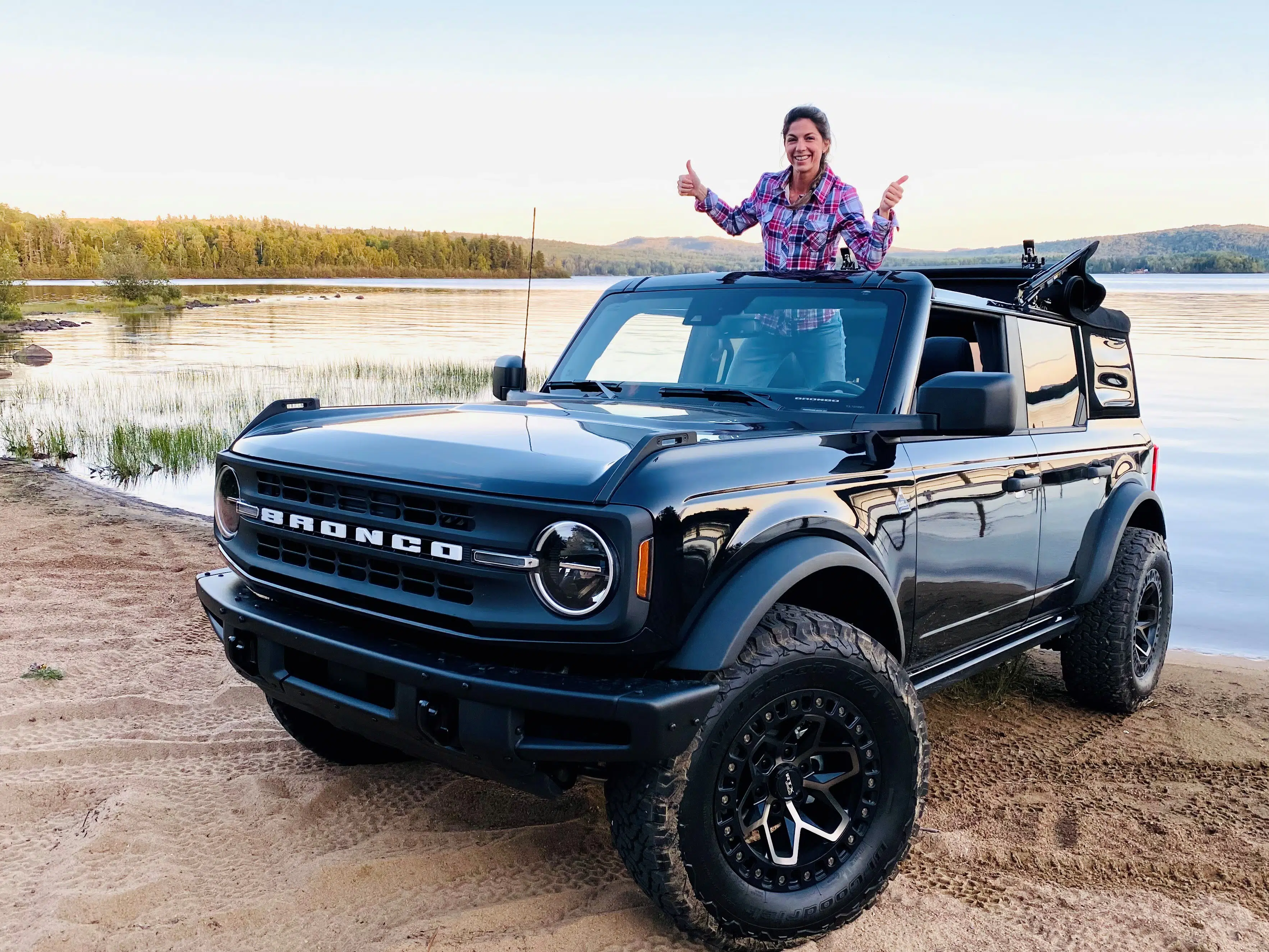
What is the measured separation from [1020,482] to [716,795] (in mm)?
1910

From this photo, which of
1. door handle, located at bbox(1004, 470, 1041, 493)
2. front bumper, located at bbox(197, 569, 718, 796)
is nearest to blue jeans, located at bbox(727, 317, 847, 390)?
door handle, located at bbox(1004, 470, 1041, 493)

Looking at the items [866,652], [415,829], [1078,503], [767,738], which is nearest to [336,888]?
[415,829]

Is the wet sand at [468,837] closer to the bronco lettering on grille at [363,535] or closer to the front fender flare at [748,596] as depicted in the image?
the front fender flare at [748,596]

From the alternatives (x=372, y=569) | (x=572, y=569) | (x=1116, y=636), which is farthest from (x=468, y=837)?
(x=1116, y=636)

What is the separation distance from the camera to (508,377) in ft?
15.8

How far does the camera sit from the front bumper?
8.14ft

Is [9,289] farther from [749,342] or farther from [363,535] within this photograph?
[363,535]

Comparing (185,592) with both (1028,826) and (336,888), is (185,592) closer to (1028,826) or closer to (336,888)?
(336,888)

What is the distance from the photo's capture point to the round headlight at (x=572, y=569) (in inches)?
100

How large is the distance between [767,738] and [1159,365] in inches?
1005

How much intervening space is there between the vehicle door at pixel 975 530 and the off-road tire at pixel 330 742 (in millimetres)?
2054

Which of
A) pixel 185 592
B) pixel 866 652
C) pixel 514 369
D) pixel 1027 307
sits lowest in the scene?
pixel 185 592

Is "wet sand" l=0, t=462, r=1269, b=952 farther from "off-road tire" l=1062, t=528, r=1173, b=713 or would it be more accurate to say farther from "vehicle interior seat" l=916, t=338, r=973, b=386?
"vehicle interior seat" l=916, t=338, r=973, b=386

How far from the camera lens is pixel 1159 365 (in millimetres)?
25141
